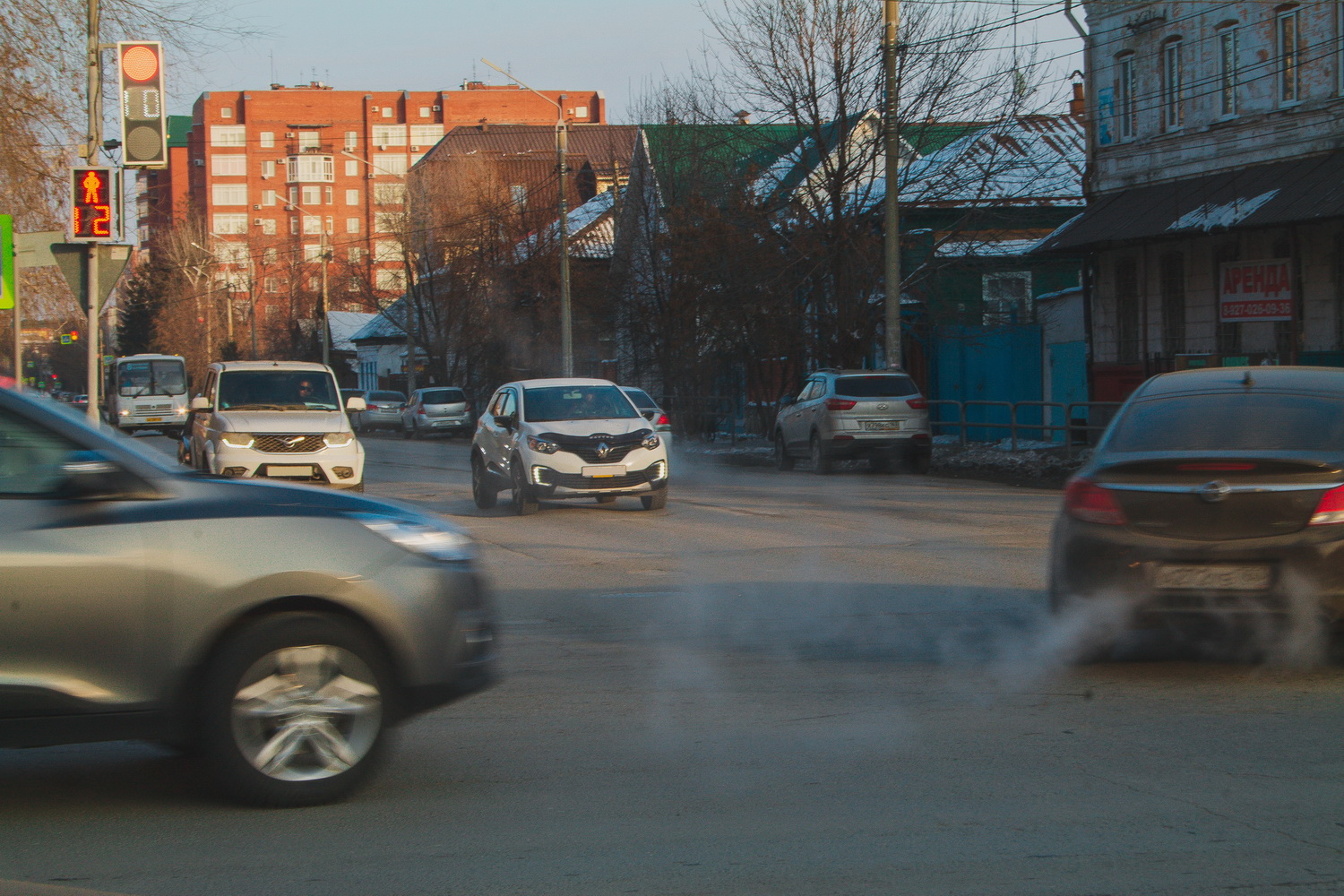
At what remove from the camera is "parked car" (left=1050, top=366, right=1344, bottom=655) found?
6797 mm

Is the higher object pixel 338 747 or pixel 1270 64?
pixel 1270 64

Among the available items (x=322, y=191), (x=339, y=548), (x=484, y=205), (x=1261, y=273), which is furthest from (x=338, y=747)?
(x=322, y=191)

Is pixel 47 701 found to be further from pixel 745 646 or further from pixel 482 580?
pixel 745 646

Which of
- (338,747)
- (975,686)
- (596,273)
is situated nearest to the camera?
(338,747)

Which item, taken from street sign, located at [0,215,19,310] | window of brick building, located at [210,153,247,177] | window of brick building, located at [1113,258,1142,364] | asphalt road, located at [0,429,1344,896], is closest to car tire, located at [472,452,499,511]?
street sign, located at [0,215,19,310]

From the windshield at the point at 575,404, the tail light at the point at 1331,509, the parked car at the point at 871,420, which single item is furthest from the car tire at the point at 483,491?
the tail light at the point at 1331,509

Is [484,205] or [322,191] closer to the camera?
[484,205]

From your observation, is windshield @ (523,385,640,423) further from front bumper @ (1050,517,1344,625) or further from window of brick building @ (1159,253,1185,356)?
window of brick building @ (1159,253,1185,356)

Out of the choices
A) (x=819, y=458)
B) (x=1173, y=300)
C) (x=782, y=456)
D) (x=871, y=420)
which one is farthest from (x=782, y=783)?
(x=1173, y=300)

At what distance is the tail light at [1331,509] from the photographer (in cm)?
679

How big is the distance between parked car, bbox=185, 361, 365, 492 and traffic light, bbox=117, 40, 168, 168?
10.1 ft

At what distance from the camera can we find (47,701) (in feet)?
15.6

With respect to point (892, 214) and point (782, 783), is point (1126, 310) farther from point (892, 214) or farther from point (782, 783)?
point (782, 783)

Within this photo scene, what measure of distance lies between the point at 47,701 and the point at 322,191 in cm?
12580
